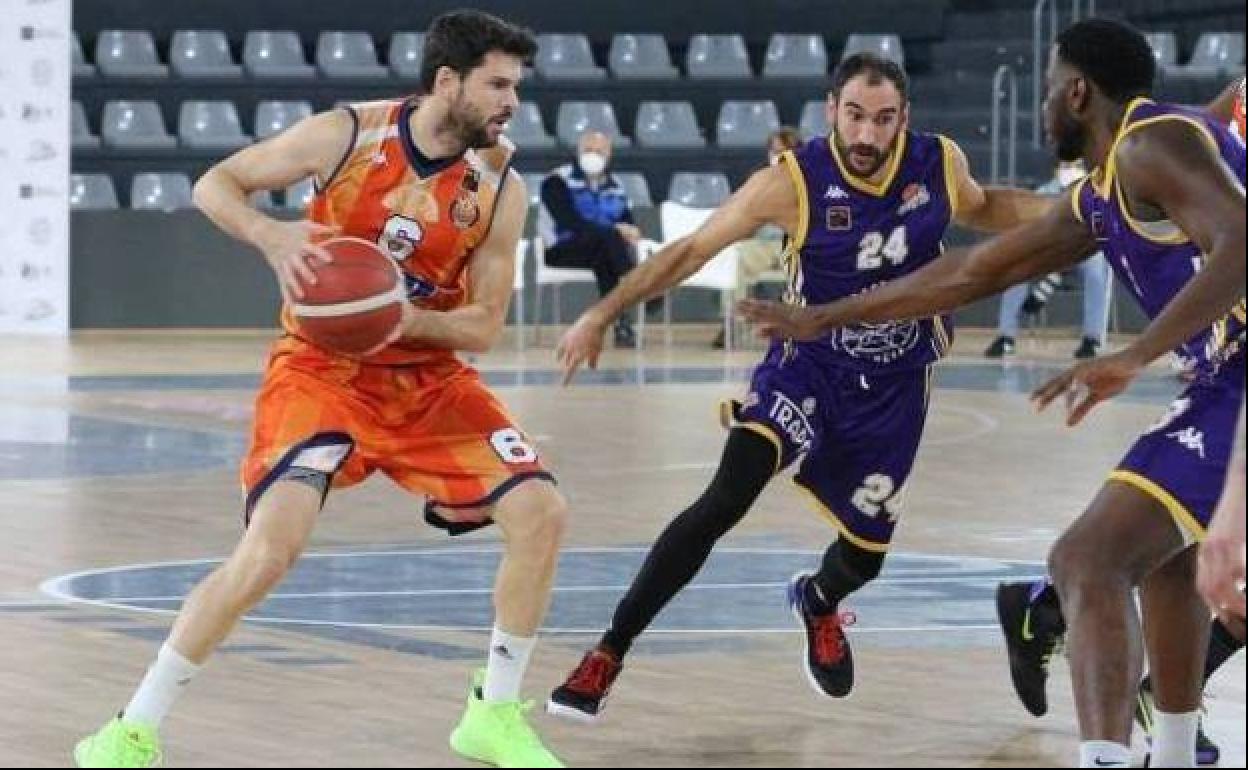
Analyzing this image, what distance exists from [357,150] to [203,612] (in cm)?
116

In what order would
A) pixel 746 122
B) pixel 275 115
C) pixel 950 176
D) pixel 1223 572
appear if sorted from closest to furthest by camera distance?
pixel 1223 572
pixel 950 176
pixel 275 115
pixel 746 122

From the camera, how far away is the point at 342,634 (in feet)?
25.4

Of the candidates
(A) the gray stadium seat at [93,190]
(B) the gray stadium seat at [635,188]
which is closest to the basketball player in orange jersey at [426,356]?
(A) the gray stadium seat at [93,190]

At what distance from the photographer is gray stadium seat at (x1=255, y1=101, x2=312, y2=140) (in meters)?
23.2

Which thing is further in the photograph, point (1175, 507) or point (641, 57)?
point (641, 57)

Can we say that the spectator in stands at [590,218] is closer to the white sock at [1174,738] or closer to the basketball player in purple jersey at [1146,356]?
the basketball player in purple jersey at [1146,356]

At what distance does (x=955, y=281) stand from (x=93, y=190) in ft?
58.7

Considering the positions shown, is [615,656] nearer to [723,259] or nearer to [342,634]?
[342,634]

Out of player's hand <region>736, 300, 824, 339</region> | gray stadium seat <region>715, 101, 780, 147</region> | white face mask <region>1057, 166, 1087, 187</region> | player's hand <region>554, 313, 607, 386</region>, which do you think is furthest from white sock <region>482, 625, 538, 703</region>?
gray stadium seat <region>715, 101, 780, 147</region>

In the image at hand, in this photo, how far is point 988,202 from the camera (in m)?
7.28

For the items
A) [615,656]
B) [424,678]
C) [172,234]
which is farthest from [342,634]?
[172,234]

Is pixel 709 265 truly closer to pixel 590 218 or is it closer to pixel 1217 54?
pixel 590 218

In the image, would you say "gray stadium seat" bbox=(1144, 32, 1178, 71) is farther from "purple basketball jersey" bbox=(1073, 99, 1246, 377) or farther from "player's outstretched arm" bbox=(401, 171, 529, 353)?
"purple basketball jersey" bbox=(1073, 99, 1246, 377)

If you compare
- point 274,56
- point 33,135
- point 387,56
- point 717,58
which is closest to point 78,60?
point 274,56
